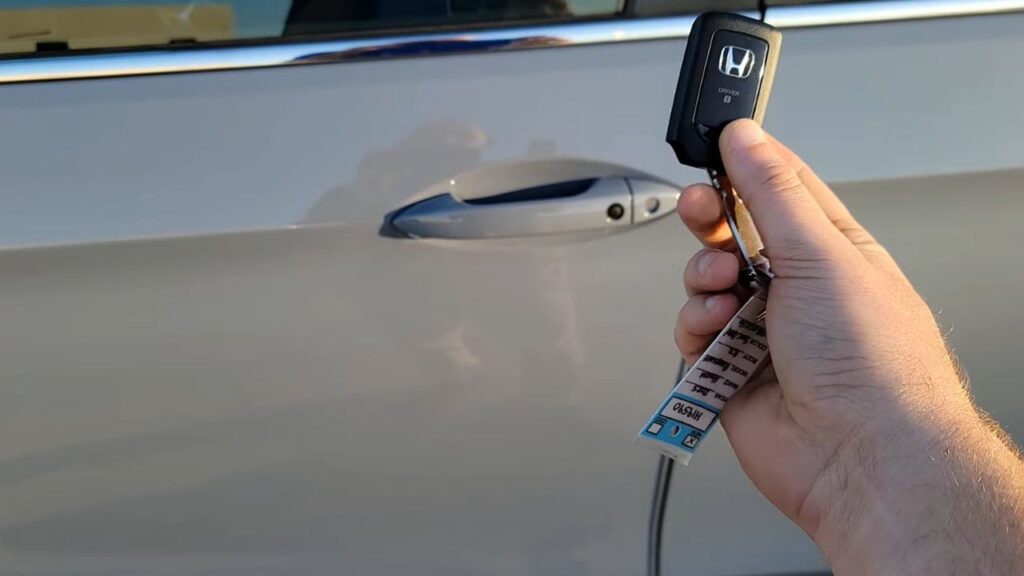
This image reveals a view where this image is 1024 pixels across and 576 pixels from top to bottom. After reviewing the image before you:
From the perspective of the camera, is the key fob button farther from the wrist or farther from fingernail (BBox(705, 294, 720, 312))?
the wrist

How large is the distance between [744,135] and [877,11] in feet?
1.35

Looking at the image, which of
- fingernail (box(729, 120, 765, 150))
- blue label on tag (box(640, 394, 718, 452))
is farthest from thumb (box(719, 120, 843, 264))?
blue label on tag (box(640, 394, 718, 452))

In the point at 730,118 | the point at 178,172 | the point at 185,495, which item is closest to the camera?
the point at 730,118

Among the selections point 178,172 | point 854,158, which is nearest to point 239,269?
point 178,172

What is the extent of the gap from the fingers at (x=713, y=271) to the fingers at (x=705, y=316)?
13 millimetres

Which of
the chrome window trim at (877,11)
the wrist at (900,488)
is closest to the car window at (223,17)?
the chrome window trim at (877,11)

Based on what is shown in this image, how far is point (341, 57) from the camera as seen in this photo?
1.27 meters

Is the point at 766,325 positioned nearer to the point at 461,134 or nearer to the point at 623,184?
the point at 623,184

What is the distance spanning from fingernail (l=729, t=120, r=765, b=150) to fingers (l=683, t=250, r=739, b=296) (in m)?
0.13

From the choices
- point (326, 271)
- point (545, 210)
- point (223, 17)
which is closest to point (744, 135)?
point (545, 210)

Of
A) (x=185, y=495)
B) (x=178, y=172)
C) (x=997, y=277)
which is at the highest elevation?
(x=178, y=172)

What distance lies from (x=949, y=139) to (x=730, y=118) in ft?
1.30

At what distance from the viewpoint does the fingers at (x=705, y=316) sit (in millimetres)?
1121

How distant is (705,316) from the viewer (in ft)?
3.69
